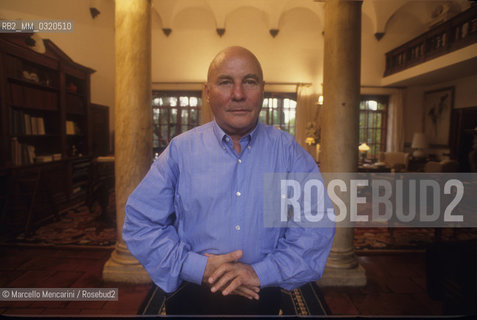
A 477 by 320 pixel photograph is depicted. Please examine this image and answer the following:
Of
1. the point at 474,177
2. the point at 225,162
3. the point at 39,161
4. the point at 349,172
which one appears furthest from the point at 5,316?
the point at 474,177

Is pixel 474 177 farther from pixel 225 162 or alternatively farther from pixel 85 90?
pixel 85 90

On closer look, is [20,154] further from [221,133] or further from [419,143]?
[419,143]

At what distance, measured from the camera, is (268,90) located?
28.1 ft

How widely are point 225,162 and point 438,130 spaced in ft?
28.8

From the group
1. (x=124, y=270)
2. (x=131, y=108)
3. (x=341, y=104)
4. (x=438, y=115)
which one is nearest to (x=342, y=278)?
(x=341, y=104)

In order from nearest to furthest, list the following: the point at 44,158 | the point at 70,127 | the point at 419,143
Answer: the point at 44,158
the point at 70,127
the point at 419,143

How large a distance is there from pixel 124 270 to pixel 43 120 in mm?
3921

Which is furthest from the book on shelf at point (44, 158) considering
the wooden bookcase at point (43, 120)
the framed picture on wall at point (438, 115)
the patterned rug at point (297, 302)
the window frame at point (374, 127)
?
the framed picture on wall at point (438, 115)

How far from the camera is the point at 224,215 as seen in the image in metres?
1.19

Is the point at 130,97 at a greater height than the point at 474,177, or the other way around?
the point at 130,97

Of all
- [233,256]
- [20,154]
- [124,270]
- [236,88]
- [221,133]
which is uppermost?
[236,88]

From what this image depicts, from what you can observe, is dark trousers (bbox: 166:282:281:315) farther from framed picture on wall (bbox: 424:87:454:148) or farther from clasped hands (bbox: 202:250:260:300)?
framed picture on wall (bbox: 424:87:454:148)

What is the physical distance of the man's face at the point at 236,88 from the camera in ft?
3.72

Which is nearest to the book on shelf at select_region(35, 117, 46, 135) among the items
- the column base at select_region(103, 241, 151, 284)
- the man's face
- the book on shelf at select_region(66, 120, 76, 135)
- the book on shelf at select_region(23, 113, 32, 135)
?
the book on shelf at select_region(23, 113, 32, 135)
